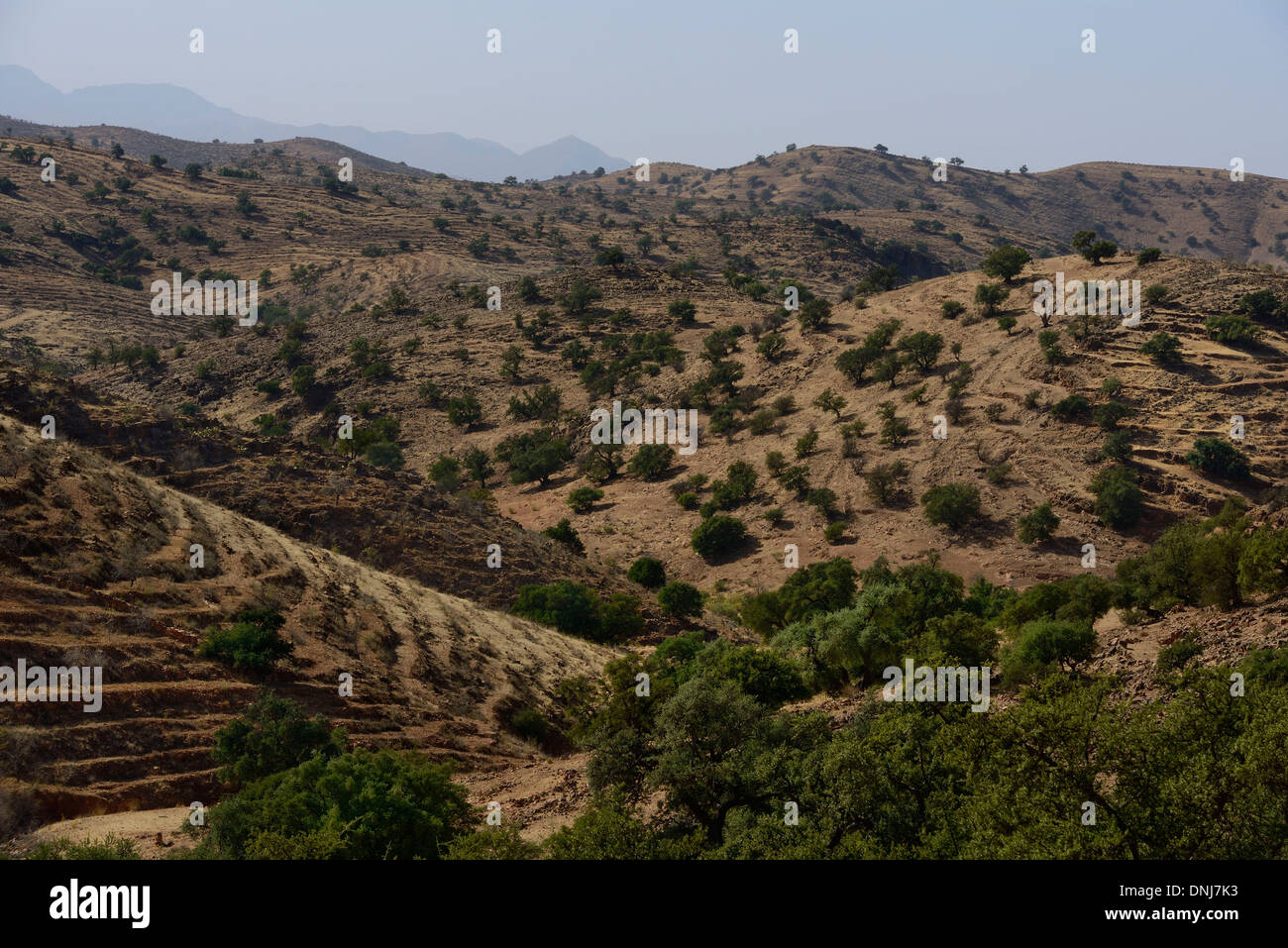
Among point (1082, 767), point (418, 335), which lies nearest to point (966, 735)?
point (1082, 767)

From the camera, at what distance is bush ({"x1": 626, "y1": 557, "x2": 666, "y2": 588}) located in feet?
116

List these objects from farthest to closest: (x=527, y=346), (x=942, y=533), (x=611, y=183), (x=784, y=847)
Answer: (x=611, y=183)
(x=527, y=346)
(x=942, y=533)
(x=784, y=847)

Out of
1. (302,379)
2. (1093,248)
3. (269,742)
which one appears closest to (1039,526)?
(1093,248)

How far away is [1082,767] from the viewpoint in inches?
433

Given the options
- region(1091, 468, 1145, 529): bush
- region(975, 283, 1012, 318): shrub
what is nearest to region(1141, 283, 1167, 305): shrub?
region(975, 283, 1012, 318): shrub

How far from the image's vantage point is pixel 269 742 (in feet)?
49.7

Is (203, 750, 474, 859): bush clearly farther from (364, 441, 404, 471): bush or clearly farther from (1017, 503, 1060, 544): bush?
(364, 441, 404, 471): bush

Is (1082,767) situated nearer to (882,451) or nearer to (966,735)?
(966,735)

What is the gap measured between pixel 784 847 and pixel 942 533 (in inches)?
1093

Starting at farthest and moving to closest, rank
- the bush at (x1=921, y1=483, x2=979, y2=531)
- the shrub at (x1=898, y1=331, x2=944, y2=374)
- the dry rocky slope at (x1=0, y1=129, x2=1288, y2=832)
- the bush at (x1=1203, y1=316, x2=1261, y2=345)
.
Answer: the shrub at (x1=898, y1=331, x2=944, y2=374) < the bush at (x1=1203, y1=316, x2=1261, y2=345) < the bush at (x1=921, y1=483, x2=979, y2=531) < the dry rocky slope at (x1=0, y1=129, x2=1288, y2=832)

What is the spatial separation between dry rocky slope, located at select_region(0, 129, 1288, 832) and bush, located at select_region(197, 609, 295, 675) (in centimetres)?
33
